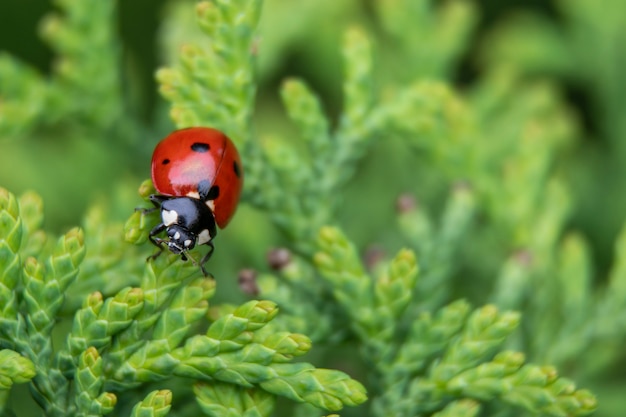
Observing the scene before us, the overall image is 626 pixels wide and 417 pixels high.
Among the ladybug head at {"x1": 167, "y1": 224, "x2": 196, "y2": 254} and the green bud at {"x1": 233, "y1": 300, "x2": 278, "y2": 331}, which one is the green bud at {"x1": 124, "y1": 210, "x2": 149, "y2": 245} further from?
the green bud at {"x1": 233, "y1": 300, "x2": 278, "y2": 331}

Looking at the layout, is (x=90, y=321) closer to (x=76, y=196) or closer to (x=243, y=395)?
(x=243, y=395)

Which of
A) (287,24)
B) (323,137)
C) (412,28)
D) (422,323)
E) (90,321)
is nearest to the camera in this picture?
(90,321)

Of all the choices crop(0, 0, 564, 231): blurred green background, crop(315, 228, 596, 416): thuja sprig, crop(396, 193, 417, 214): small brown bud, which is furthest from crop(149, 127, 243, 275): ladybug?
crop(0, 0, 564, 231): blurred green background

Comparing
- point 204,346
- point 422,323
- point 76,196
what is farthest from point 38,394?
point 76,196

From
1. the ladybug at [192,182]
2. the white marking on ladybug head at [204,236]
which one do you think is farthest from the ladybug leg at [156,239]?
the white marking on ladybug head at [204,236]

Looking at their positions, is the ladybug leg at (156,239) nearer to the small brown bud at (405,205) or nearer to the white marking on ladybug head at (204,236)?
the white marking on ladybug head at (204,236)

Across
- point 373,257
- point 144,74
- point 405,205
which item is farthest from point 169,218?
point 144,74

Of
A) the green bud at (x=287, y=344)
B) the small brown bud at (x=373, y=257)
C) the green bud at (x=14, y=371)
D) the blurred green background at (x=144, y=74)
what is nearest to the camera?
the green bud at (x=14, y=371)
